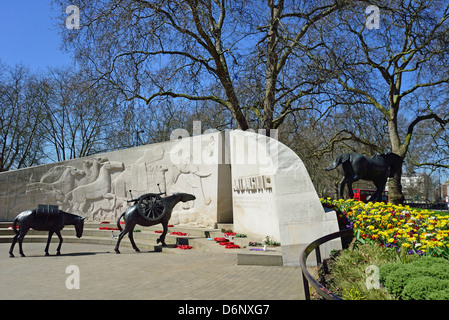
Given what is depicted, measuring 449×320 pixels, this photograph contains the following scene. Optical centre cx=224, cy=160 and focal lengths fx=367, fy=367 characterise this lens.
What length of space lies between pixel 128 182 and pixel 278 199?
11.0m

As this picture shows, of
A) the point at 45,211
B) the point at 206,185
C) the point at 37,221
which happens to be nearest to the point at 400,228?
the point at 206,185

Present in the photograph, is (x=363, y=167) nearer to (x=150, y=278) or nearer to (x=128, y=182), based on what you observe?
(x=150, y=278)

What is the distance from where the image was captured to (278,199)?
8438mm

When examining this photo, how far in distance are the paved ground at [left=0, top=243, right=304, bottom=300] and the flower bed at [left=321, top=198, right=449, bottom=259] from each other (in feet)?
5.50

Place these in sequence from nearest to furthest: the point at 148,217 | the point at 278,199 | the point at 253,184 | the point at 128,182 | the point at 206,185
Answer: the point at 278,199
the point at 253,184
the point at 148,217
the point at 206,185
the point at 128,182

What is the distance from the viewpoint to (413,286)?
428cm

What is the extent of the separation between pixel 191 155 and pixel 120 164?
14.4 feet

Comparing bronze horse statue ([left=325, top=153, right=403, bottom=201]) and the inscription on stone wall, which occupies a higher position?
bronze horse statue ([left=325, top=153, right=403, bottom=201])

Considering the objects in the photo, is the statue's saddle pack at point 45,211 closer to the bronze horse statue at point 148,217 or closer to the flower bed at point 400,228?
the bronze horse statue at point 148,217

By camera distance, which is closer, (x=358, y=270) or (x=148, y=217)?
(x=358, y=270)

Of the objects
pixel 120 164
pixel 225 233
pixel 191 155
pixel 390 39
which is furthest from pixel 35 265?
pixel 390 39

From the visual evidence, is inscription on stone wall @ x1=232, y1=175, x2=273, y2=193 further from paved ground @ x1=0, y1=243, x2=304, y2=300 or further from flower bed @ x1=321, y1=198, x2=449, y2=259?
paved ground @ x1=0, y1=243, x2=304, y2=300

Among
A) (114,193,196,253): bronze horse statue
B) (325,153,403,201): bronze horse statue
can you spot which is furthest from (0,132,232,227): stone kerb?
(325,153,403,201): bronze horse statue

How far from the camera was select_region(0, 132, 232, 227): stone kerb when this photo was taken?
14.7 m
